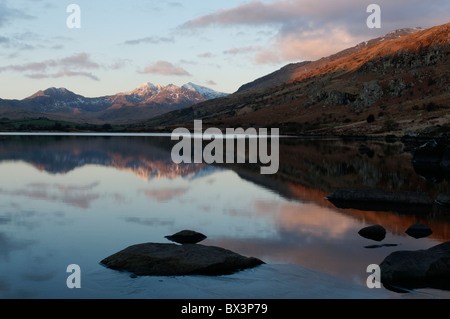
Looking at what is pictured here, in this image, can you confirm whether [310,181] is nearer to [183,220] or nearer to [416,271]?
[183,220]

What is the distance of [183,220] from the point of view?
26750 mm

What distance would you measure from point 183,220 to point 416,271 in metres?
14.1

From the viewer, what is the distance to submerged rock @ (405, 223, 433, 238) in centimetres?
2270

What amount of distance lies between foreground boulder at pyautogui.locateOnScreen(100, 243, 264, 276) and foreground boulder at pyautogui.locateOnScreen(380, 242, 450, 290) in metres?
4.79

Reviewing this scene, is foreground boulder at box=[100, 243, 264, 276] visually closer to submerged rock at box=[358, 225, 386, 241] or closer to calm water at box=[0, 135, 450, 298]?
calm water at box=[0, 135, 450, 298]

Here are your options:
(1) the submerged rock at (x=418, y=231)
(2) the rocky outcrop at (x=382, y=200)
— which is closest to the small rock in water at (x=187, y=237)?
(1) the submerged rock at (x=418, y=231)

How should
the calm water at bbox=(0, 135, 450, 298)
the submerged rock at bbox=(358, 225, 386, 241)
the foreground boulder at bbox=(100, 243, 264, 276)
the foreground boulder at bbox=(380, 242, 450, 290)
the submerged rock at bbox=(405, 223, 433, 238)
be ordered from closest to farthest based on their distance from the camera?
the foreground boulder at bbox=(380, 242, 450, 290) → the foreground boulder at bbox=(100, 243, 264, 276) → the calm water at bbox=(0, 135, 450, 298) → the submerged rock at bbox=(358, 225, 386, 241) → the submerged rock at bbox=(405, 223, 433, 238)

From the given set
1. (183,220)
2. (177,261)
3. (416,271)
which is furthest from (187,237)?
(416,271)

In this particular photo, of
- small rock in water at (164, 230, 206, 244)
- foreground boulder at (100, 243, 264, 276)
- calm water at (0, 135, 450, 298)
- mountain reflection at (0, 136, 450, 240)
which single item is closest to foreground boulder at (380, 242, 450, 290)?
calm water at (0, 135, 450, 298)

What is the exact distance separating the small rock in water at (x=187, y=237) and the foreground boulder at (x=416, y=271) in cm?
867

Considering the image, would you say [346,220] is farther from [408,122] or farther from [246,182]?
[408,122]

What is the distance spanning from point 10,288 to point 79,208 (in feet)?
50.6
